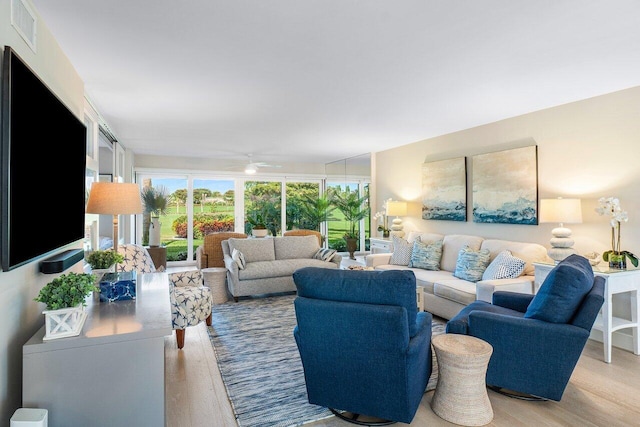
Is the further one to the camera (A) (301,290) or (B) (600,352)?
(B) (600,352)

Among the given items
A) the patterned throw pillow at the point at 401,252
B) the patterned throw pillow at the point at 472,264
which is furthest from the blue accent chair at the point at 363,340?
the patterned throw pillow at the point at 401,252

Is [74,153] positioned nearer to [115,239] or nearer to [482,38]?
[115,239]

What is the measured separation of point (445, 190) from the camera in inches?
214

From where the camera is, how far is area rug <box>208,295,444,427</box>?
2.30 m

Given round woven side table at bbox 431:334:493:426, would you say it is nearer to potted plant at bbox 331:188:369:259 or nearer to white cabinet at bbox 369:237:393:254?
white cabinet at bbox 369:237:393:254

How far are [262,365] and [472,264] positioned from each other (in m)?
2.63

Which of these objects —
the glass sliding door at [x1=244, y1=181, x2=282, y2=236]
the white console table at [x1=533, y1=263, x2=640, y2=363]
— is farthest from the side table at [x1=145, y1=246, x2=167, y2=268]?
the white console table at [x1=533, y1=263, x2=640, y2=363]

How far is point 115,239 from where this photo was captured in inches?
117

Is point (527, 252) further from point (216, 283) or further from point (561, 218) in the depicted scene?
point (216, 283)

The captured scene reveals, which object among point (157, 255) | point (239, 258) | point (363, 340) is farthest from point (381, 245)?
point (363, 340)

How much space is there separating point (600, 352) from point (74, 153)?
4.56 m

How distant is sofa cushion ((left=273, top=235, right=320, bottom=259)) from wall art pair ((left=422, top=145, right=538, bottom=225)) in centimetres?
189

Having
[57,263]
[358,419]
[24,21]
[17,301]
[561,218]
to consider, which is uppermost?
[24,21]

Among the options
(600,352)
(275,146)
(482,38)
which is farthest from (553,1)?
(275,146)
